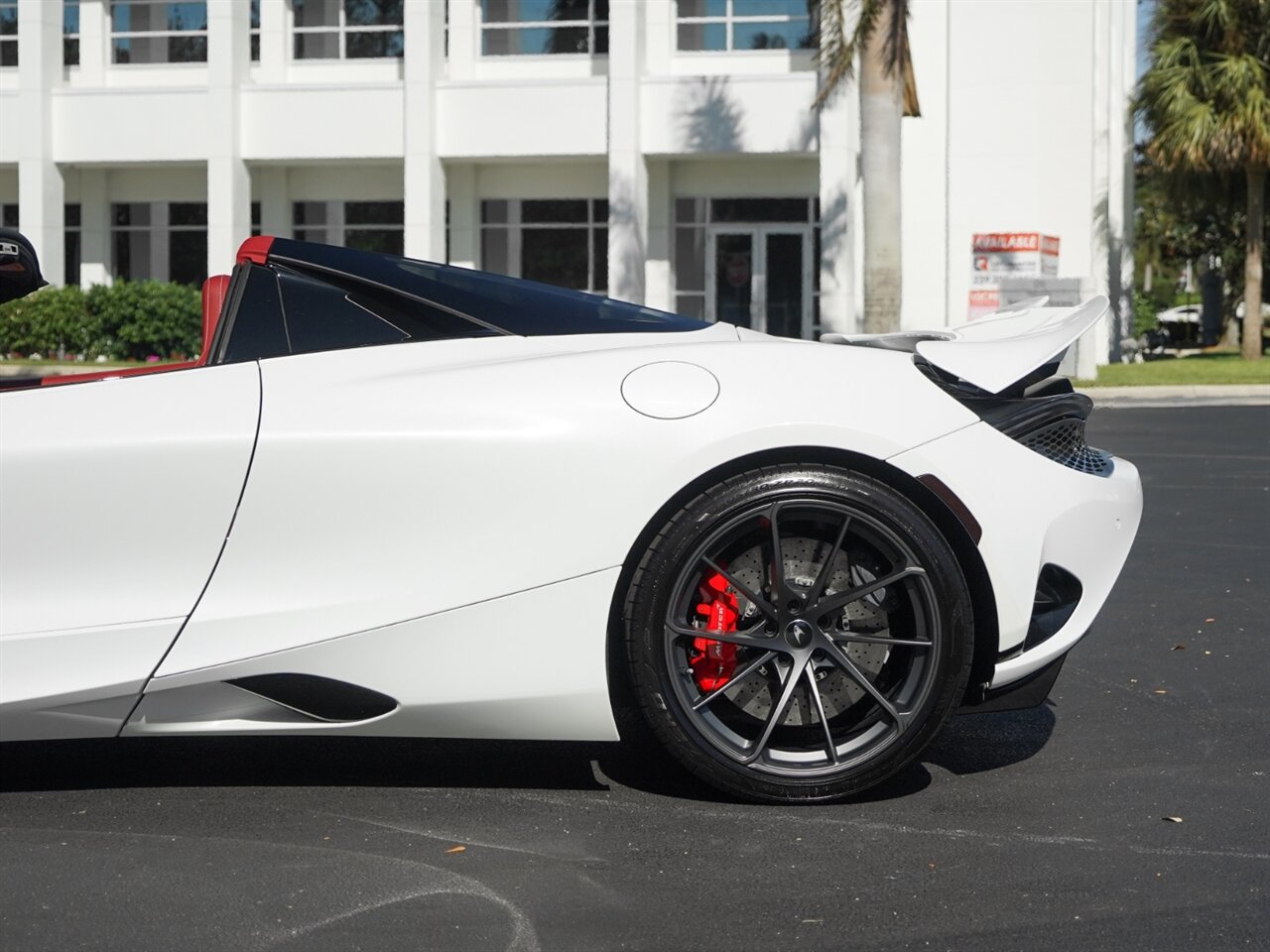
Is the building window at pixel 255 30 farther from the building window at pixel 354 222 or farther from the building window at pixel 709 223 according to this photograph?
the building window at pixel 709 223

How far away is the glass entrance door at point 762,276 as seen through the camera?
102ft

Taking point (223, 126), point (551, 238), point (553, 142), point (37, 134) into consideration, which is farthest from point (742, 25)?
point (37, 134)

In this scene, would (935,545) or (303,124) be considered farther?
(303,124)

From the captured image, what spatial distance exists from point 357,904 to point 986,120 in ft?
91.3

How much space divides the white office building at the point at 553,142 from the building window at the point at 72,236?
75mm

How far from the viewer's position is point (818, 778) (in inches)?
144

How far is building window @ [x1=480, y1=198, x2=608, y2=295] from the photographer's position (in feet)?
104

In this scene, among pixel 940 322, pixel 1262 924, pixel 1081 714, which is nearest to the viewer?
pixel 1262 924

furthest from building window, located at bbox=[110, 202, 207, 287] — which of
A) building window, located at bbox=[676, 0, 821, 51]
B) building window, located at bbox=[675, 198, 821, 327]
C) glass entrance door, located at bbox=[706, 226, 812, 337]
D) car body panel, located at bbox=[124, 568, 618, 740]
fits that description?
car body panel, located at bbox=[124, 568, 618, 740]

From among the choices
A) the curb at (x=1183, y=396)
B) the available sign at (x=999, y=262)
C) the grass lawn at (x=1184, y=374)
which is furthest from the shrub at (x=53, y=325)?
the curb at (x=1183, y=396)

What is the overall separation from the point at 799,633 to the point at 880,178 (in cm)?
1753

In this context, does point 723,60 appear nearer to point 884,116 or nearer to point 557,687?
point 884,116

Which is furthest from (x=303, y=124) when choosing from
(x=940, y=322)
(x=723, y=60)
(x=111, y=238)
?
(x=940, y=322)

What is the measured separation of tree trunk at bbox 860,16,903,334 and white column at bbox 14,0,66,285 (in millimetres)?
16059
